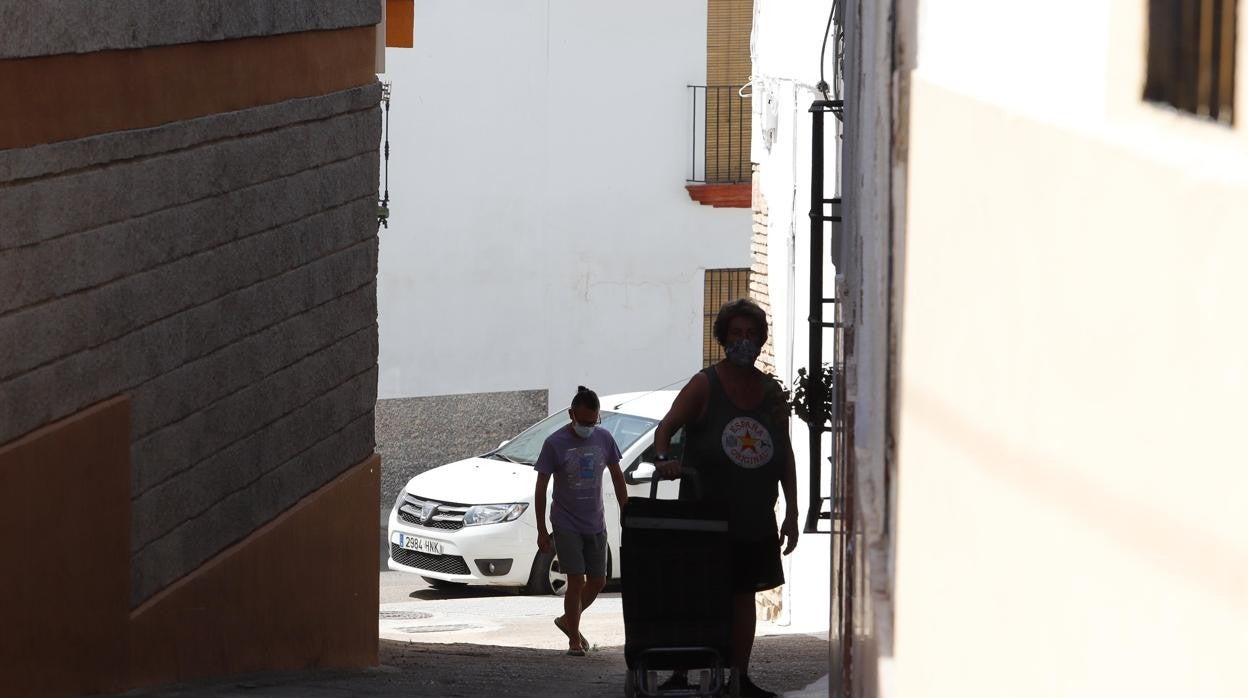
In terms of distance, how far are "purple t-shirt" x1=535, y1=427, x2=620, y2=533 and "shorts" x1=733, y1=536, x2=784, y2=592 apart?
9.48 ft

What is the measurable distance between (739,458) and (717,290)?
1580 centimetres

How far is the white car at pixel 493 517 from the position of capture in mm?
13859

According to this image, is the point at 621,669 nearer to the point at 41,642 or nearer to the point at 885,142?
the point at 41,642

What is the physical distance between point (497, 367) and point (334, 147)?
1250 centimetres

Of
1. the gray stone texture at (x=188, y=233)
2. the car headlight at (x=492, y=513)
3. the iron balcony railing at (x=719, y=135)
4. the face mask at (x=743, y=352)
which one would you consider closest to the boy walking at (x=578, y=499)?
the gray stone texture at (x=188, y=233)

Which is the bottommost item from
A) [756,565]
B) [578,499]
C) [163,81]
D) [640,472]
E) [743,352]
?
[640,472]

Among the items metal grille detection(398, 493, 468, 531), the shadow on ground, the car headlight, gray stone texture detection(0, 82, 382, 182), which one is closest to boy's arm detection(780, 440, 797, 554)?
the shadow on ground

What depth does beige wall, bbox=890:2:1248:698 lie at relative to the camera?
129 cm

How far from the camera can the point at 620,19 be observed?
21.5m

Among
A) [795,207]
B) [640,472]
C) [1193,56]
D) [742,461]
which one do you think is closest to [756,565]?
[742,461]

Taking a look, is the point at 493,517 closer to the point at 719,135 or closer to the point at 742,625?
the point at 742,625

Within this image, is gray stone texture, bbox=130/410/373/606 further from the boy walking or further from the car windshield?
the car windshield

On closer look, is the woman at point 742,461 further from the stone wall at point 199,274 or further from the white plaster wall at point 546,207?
the white plaster wall at point 546,207

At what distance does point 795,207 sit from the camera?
12.9 m
